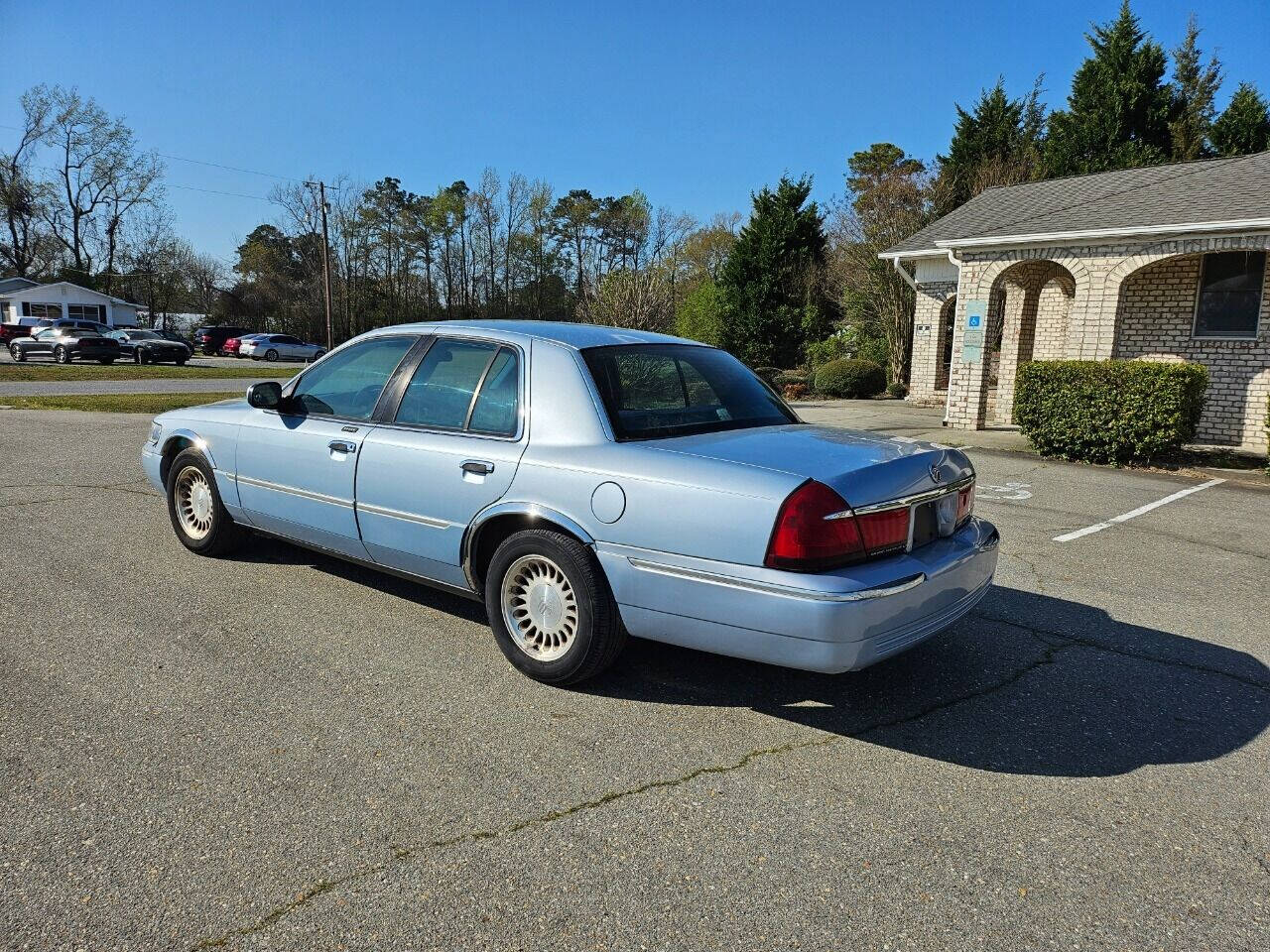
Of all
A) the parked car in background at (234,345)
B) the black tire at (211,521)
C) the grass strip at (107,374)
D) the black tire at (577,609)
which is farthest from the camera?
the parked car in background at (234,345)

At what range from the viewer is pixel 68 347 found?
3478 centimetres

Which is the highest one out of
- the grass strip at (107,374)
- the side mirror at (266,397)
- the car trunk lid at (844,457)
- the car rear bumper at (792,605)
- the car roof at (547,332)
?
the car roof at (547,332)

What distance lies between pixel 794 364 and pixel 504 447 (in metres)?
28.0

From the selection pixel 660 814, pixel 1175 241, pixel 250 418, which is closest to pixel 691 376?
pixel 660 814

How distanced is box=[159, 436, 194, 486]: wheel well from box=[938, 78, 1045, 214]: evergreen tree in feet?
107

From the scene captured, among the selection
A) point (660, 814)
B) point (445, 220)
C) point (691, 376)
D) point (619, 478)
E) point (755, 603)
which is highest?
point (445, 220)

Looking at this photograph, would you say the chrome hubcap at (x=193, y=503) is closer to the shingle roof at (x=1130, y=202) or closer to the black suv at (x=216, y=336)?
the shingle roof at (x=1130, y=202)

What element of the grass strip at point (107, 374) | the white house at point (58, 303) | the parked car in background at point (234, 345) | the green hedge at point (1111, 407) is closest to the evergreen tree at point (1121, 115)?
the green hedge at point (1111, 407)

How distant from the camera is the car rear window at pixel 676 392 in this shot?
150 inches

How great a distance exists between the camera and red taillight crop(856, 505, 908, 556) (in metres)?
3.22

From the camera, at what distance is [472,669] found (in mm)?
3932

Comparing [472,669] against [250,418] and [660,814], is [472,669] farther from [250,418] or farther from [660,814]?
[250,418]

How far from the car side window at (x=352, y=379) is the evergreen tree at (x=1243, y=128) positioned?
36453mm

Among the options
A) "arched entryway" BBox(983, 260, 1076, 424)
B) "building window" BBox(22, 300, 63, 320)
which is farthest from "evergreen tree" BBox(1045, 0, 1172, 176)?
"building window" BBox(22, 300, 63, 320)
